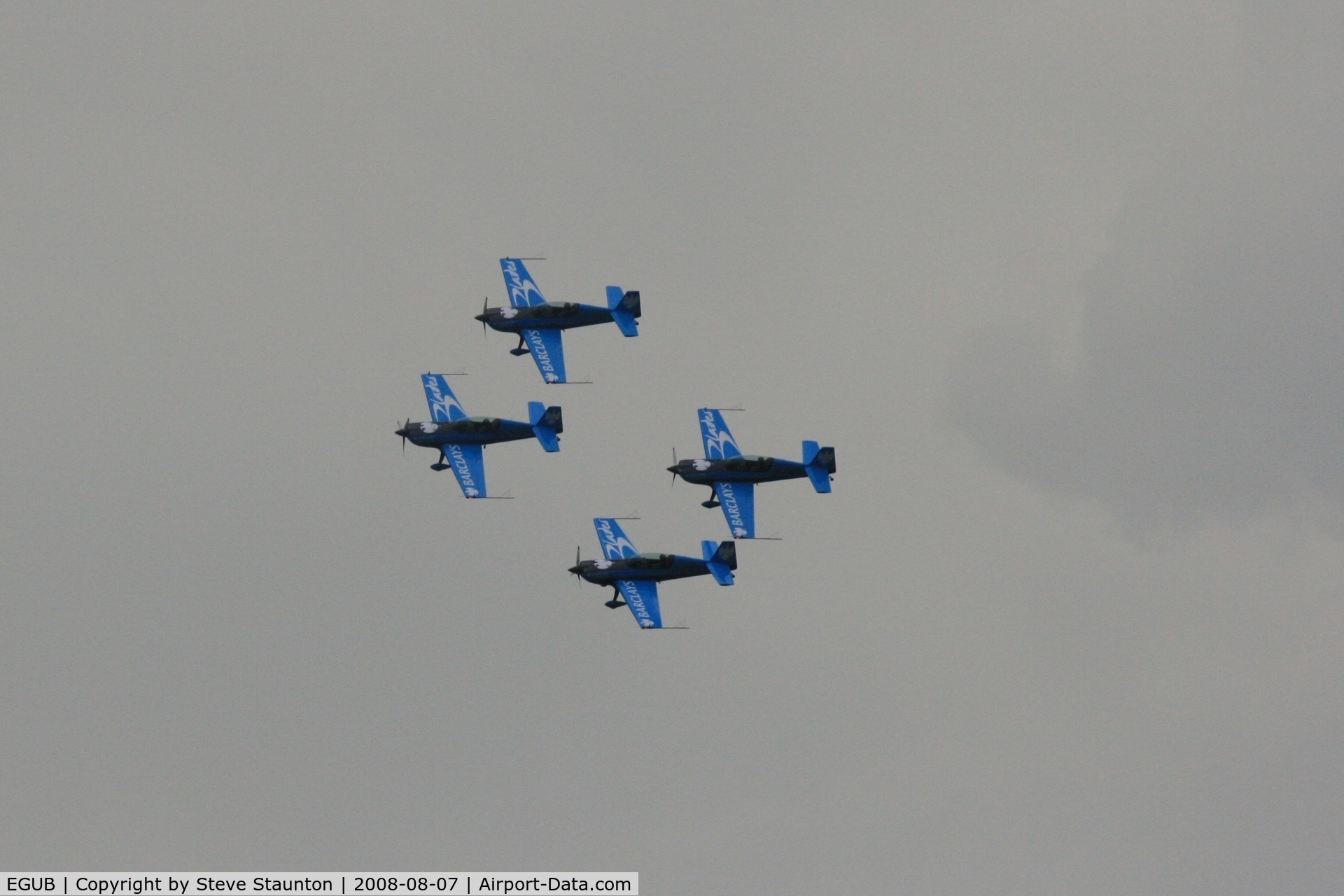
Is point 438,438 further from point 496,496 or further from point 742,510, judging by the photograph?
point 742,510

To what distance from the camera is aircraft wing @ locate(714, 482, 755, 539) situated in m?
190

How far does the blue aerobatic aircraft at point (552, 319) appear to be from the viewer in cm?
19600

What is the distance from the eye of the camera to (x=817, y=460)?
19250cm

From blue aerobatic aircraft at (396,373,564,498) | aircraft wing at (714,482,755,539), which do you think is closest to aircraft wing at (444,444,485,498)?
blue aerobatic aircraft at (396,373,564,498)

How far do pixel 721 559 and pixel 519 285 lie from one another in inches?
945

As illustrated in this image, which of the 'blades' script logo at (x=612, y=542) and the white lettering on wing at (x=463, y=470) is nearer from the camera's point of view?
the white lettering on wing at (x=463, y=470)

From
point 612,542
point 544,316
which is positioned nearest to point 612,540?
point 612,542

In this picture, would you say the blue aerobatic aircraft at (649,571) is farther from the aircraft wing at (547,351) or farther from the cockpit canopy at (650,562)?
the aircraft wing at (547,351)

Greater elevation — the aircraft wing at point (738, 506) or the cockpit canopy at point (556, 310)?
the cockpit canopy at point (556, 310)

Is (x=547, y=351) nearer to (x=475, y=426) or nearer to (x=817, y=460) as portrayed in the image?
(x=475, y=426)

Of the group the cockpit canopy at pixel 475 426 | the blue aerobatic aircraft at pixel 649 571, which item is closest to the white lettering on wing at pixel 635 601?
the blue aerobatic aircraft at pixel 649 571

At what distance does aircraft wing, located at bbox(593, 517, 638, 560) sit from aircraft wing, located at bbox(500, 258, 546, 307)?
15793mm

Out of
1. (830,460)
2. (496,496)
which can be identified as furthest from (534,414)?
(830,460)

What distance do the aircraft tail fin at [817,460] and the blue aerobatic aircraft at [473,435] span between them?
49.8 feet
